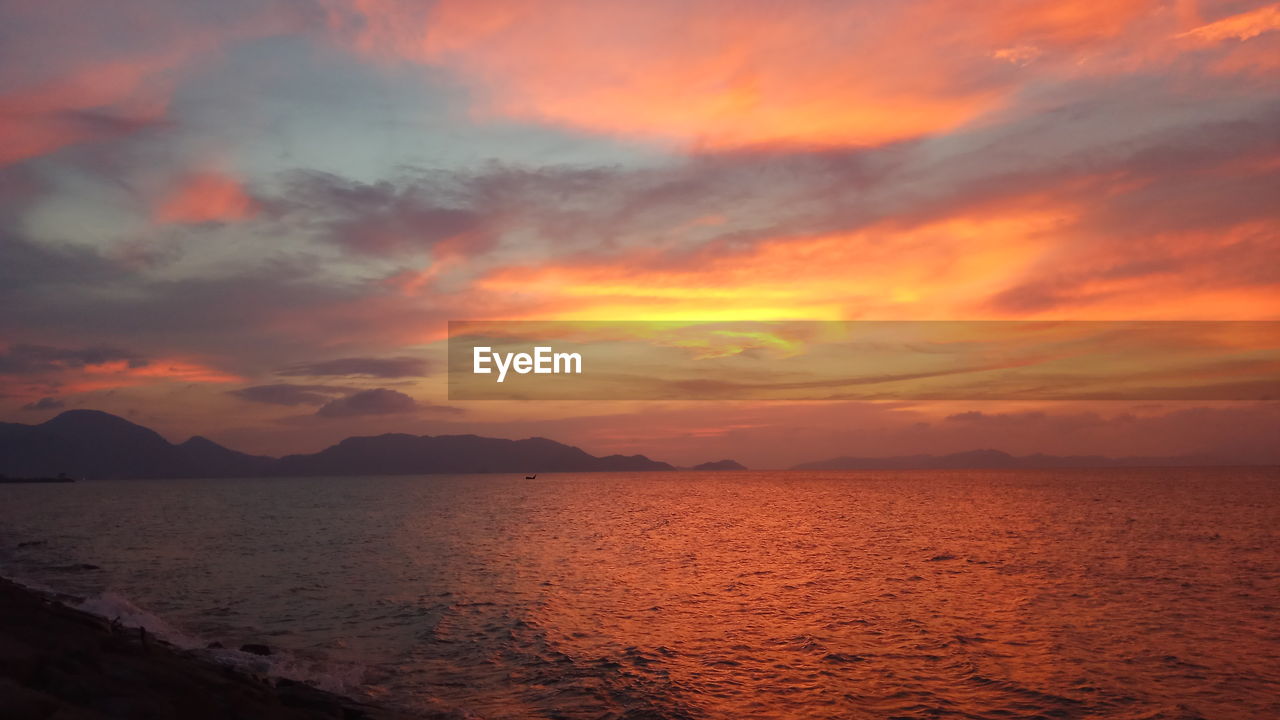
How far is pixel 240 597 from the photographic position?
45594mm

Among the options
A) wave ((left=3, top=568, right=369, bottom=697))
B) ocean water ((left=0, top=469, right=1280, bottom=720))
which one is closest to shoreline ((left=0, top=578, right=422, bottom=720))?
wave ((left=3, top=568, right=369, bottom=697))

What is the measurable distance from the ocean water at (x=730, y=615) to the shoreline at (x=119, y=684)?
3783mm

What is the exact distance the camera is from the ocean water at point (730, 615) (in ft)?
85.0

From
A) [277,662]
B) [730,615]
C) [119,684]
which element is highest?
[119,684]

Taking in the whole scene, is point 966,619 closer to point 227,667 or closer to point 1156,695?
point 1156,695

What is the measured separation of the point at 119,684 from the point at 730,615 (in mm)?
28315

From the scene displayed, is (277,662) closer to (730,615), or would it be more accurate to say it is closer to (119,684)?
(119,684)

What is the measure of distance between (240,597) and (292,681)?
24.2 meters

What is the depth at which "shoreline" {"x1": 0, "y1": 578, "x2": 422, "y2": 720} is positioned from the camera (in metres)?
17.2

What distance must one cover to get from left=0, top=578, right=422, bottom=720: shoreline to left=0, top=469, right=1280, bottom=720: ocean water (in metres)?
3.78

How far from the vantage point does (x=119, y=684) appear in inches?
763

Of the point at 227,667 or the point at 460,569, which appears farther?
the point at 460,569

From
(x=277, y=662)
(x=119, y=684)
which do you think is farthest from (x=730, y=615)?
(x=119, y=684)

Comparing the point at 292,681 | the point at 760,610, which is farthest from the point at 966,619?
Answer: the point at 292,681
